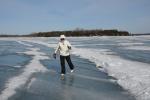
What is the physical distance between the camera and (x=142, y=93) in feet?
25.2

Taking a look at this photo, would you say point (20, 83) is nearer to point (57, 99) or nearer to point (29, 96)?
point (29, 96)

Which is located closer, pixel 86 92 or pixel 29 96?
pixel 29 96

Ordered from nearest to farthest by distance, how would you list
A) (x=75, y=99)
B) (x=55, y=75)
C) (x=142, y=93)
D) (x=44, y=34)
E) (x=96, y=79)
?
1. (x=75, y=99)
2. (x=142, y=93)
3. (x=96, y=79)
4. (x=55, y=75)
5. (x=44, y=34)

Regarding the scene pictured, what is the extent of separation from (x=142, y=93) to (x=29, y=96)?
297cm

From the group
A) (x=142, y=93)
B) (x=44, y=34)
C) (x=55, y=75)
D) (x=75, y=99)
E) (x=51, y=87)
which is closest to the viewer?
(x=75, y=99)

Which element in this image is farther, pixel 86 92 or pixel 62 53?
pixel 62 53

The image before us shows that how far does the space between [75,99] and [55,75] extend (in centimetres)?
432

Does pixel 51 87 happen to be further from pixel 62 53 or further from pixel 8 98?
pixel 62 53

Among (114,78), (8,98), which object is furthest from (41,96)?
(114,78)

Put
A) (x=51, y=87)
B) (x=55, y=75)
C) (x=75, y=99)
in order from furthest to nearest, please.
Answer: (x=55, y=75)
(x=51, y=87)
(x=75, y=99)

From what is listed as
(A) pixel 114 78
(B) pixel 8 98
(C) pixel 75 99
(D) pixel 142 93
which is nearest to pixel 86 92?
(C) pixel 75 99

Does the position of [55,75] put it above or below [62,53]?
below

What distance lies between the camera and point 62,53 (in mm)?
11609

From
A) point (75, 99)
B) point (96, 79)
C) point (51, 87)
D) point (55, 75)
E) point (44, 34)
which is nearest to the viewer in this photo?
point (75, 99)
